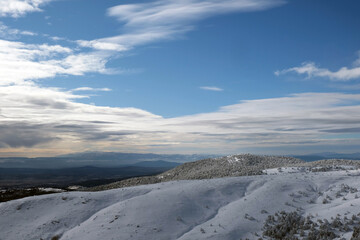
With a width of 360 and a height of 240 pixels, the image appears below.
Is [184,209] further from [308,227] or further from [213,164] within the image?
[213,164]

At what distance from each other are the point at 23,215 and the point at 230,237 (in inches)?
549

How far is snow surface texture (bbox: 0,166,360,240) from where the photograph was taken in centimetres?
1512

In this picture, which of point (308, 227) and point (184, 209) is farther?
point (184, 209)

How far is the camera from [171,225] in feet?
51.2

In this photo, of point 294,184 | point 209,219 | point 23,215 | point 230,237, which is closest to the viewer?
point 230,237

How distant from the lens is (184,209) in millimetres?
17484

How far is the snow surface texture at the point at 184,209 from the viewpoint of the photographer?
15.1 metres

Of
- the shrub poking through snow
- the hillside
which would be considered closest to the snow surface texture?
the shrub poking through snow

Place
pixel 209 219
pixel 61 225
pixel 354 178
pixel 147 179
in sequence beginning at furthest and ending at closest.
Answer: pixel 147 179
pixel 354 178
pixel 61 225
pixel 209 219

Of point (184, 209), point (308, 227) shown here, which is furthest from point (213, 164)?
point (308, 227)

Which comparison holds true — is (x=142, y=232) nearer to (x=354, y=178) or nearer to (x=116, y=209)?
(x=116, y=209)

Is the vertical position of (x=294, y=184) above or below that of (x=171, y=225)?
above

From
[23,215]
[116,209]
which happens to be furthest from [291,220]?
[23,215]

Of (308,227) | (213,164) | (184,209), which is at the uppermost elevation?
(213,164)
